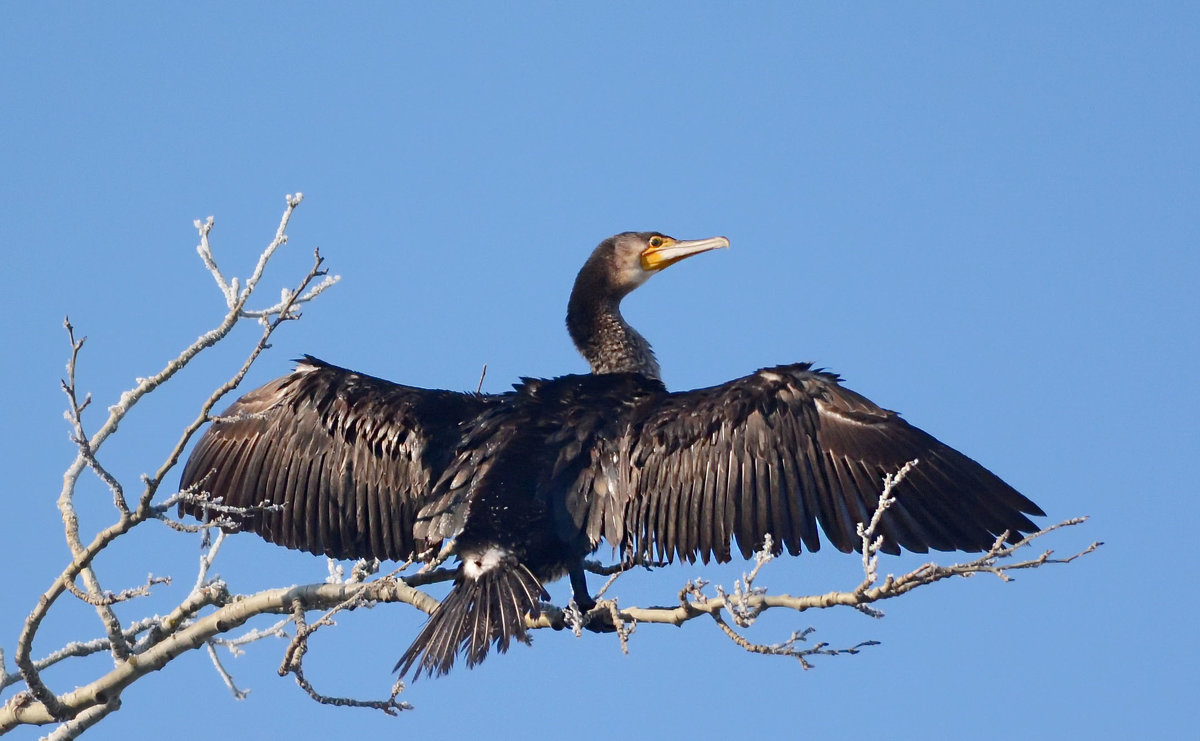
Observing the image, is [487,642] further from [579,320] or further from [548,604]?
[579,320]

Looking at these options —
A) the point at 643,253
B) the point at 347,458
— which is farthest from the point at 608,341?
the point at 347,458

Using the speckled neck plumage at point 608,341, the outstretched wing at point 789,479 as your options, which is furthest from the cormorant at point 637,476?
the speckled neck plumage at point 608,341

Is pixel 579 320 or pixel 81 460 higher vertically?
pixel 579 320

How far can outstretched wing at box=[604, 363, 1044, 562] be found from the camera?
551cm

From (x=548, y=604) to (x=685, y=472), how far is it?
76 centimetres

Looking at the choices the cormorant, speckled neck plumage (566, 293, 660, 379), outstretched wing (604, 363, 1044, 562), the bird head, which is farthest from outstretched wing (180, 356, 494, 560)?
the bird head

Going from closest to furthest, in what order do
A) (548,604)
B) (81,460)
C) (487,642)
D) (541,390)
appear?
1. (81,460)
2. (487,642)
3. (548,604)
4. (541,390)

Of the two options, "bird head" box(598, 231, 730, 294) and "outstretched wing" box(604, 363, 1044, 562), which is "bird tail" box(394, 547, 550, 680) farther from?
"bird head" box(598, 231, 730, 294)

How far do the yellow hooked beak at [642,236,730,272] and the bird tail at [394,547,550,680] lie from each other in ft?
9.15

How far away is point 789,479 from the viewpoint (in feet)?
18.3

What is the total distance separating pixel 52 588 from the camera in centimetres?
409

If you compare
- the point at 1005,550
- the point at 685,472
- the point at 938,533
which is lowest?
the point at 1005,550

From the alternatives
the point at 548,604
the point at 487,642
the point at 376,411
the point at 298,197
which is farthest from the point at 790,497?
the point at 298,197

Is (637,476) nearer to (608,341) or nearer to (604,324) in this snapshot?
(608,341)
